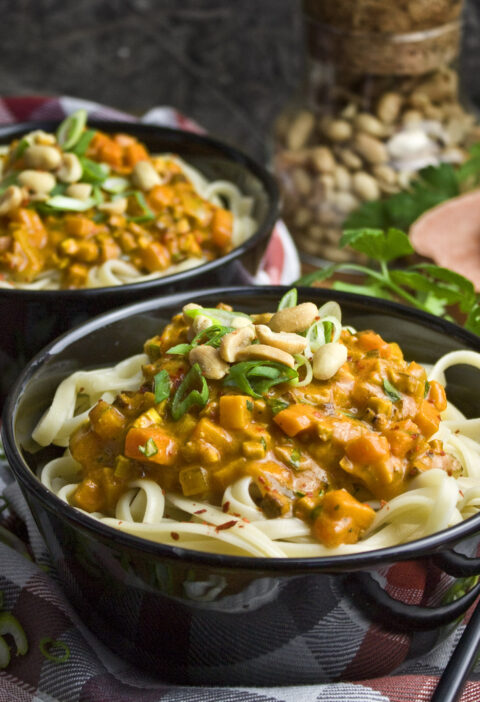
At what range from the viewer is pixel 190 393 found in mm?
2910

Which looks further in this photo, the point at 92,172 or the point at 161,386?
the point at 92,172

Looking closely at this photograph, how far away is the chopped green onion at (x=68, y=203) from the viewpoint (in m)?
4.31

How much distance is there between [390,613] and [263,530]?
1.37 ft

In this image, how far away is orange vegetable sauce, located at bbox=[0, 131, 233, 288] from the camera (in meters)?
4.25

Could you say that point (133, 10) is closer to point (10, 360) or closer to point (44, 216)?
point (44, 216)

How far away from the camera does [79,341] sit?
3455mm

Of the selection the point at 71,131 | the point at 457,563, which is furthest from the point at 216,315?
the point at 71,131

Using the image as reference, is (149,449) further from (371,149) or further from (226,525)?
(371,149)

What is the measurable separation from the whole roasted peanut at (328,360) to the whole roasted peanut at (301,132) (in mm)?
3385

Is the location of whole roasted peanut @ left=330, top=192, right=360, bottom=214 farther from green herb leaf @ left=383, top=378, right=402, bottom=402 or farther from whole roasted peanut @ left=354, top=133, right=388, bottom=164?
green herb leaf @ left=383, top=378, right=402, bottom=402

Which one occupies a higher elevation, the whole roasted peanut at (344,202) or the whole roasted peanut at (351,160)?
the whole roasted peanut at (351,160)

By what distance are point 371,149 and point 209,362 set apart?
10.9ft

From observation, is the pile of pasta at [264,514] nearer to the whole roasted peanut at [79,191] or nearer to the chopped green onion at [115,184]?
the whole roasted peanut at [79,191]

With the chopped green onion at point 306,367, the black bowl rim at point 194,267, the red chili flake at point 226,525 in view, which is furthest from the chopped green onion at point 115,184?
the red chili flake at point 226,525
